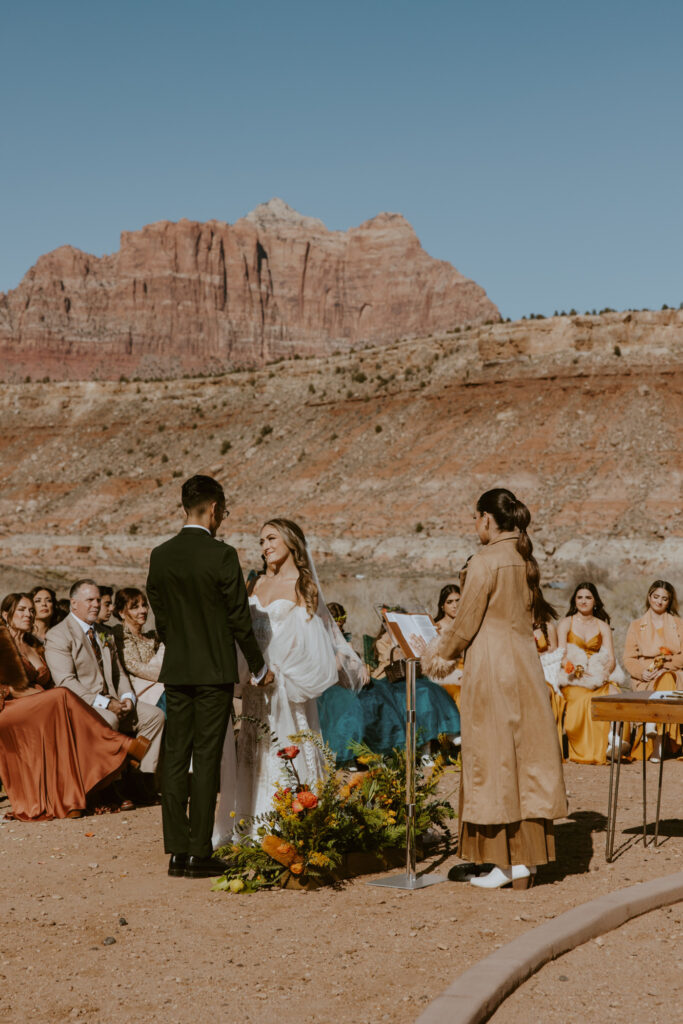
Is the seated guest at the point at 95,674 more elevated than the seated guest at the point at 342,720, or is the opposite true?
the seated guest at the point at 95,674

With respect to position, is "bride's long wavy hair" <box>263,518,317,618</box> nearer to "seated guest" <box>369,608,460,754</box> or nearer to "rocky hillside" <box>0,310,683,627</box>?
"seated guest" <box>369,608,460,754</box>

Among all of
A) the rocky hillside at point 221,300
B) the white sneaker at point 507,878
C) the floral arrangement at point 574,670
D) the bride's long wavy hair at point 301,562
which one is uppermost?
the rocky hillside at point 221,300

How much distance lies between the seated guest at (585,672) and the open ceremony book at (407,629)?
488 centimetres

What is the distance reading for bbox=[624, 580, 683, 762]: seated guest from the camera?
36.6 feet

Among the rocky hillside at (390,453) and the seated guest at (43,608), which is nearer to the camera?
the seated guest at (43,608)

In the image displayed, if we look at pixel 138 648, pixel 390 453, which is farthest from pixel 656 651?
pixel 390 453

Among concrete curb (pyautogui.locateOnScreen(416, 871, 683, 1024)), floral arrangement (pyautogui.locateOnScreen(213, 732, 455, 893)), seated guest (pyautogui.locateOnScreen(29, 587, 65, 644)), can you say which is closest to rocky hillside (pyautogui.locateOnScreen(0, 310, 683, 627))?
seated guest (pyautogui.locateOnScreen(29, 587, 65, 644))

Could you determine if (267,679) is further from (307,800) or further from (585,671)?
(585,671)

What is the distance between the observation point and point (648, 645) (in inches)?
448

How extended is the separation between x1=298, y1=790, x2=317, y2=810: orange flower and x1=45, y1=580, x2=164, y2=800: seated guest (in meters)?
3.14

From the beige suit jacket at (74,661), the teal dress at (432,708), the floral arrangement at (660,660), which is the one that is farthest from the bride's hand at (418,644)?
the floral arrangement at (660,660)

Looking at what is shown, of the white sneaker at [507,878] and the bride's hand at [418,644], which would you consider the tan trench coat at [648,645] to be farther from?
the bride's hand at [418,644]

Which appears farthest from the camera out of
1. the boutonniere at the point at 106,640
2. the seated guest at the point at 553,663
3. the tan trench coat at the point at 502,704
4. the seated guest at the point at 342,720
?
the seated guest at the point at 553,663

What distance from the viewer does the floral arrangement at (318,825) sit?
6.43 metres
